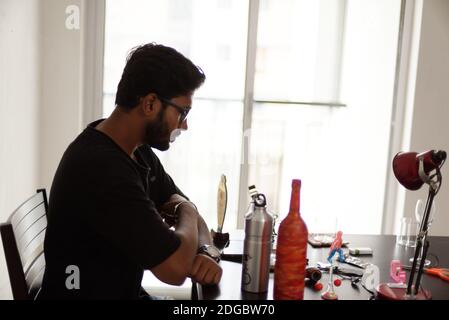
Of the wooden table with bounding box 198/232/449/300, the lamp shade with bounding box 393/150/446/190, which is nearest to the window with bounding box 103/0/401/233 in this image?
the wooden table with bounding box 198/232/449/300

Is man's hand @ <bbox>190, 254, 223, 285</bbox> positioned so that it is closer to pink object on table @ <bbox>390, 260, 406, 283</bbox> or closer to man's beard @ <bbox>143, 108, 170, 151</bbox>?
man's beard @ <bbox>143, 108, 170, 151</bbox>

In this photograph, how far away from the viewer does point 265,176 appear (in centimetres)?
319

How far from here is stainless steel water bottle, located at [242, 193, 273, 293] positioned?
1.17 meters

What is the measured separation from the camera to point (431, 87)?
120 inches

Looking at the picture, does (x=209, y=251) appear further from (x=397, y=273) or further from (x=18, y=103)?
(x=18, y=103)

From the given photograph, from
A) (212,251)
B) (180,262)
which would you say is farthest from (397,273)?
(180,262)

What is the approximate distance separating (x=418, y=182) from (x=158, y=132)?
0.75 m

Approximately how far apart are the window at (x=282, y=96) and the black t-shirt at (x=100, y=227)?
1793mm

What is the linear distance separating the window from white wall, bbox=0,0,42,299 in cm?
53

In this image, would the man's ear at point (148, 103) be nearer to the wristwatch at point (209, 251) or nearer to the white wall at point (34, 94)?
the wristwatch at point (209, 251)

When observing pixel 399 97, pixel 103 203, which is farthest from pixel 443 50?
pixel 103 203

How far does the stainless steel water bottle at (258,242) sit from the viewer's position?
3.84 feet

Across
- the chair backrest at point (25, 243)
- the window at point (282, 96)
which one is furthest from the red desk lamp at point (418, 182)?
the window at point (282, 96)
